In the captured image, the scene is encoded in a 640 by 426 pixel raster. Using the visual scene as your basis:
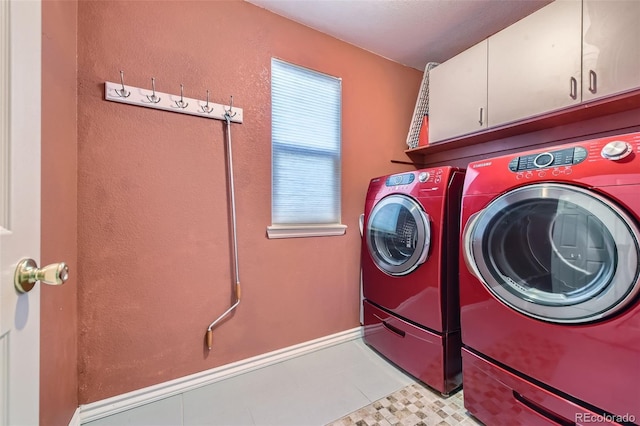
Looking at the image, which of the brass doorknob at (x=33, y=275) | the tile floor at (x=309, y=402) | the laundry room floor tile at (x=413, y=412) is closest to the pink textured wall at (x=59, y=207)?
the tile floor at (x=309, y=402)

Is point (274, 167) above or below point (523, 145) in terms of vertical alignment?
below

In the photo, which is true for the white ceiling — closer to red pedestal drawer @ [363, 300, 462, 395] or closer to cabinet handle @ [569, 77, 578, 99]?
cabinet handle @ [569, 77, 578, 99]

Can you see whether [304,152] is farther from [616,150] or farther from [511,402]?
[511,402]

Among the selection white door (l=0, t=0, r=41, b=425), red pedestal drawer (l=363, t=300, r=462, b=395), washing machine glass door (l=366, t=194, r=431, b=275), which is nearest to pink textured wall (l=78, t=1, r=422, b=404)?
washing machine glass door (l=366, t=194, r=431, b=275)

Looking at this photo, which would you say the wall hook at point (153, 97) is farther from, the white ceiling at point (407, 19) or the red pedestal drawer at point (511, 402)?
the red pedestal drawer at point (511, 402)

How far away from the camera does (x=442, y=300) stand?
1343mm

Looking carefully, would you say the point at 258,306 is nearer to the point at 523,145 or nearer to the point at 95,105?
the point at 95,105

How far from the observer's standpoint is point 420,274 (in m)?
1.42

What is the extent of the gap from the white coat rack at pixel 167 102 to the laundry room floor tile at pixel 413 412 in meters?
1.70

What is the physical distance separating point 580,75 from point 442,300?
1.29m

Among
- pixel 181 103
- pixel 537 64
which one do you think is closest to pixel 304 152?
pixel 181 103

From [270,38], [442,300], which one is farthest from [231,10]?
[442,300]

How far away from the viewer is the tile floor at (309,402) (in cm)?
122

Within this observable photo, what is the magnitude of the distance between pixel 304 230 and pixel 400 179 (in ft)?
2.33
